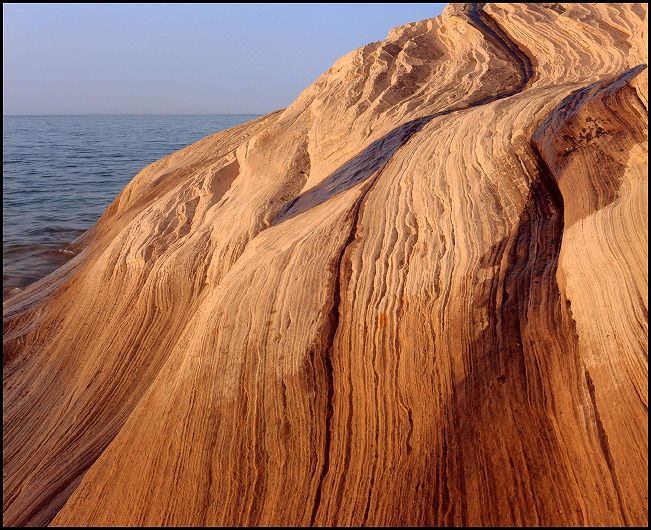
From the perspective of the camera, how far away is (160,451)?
297 centimetres

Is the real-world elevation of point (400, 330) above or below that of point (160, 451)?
above

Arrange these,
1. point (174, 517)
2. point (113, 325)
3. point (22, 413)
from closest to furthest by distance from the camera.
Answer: point (174, 517), point (22, 413), point (113, 325)

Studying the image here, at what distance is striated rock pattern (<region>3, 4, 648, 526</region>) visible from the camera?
232cm

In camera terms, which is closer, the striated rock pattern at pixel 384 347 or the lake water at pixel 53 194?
the striated rock pattern at pixel 384 347

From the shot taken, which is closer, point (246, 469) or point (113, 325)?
point (246, 469)

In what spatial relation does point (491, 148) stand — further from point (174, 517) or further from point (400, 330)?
point (174, 517)

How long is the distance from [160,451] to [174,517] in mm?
422

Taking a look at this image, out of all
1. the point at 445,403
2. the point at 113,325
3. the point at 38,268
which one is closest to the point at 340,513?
the point at 445,403

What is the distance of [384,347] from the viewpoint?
2939mm

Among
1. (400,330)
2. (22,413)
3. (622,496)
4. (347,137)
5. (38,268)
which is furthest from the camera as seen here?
(38,268)

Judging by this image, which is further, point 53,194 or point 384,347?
point 53,194

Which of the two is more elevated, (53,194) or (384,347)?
(53,194)

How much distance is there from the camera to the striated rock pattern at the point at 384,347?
7.63 feet

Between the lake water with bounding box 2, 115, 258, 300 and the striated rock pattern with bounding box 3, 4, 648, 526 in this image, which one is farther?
the lake water with bounding box 2, 115, 258, 300
